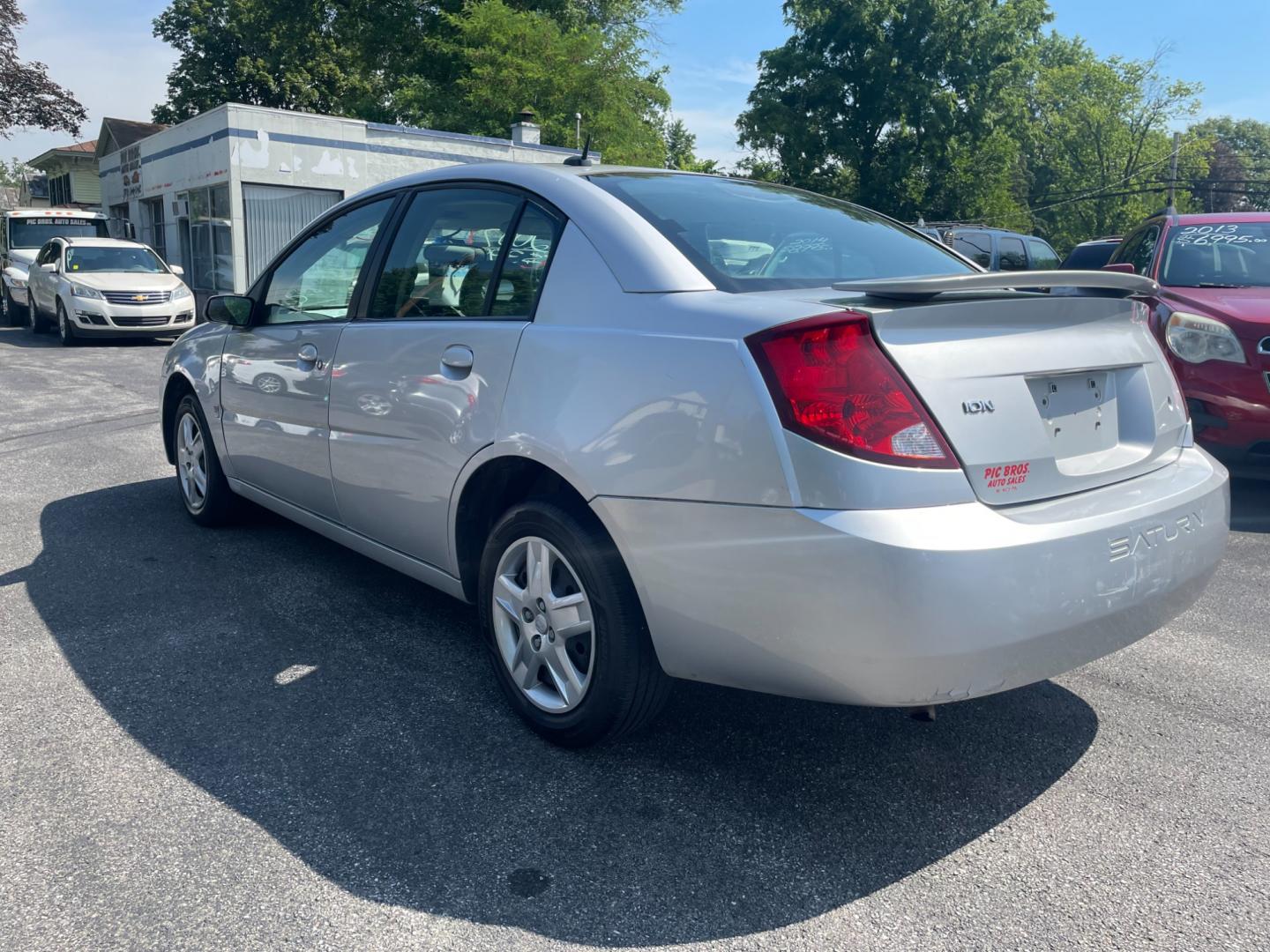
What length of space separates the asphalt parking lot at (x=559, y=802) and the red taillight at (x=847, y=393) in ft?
3.16

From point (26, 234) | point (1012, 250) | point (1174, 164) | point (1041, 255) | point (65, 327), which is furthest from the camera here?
point (1174, 164)

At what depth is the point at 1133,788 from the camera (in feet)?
9.11

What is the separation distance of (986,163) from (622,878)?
162ft

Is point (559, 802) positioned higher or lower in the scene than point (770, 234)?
lower

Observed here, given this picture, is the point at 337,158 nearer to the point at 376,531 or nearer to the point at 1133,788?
the point at 376,531

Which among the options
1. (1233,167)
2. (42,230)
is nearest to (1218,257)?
(42,230)

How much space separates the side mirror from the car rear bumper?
8.34 feet

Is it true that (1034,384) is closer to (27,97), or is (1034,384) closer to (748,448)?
(748,448)

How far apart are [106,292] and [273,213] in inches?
308

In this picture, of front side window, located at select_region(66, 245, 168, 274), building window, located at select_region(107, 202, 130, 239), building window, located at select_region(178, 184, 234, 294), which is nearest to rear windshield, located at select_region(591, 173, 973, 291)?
front side window, located at select_region(66, 245, 168, 274)

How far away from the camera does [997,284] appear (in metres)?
2.53

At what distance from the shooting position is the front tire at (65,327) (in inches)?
619

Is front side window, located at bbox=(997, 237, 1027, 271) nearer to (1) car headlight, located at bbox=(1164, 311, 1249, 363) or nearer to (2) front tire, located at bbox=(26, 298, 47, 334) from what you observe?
(1) car headlight, located at bbox=(1164, 311, 1249, 363)

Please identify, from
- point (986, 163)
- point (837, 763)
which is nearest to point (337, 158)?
point (837, 763)
